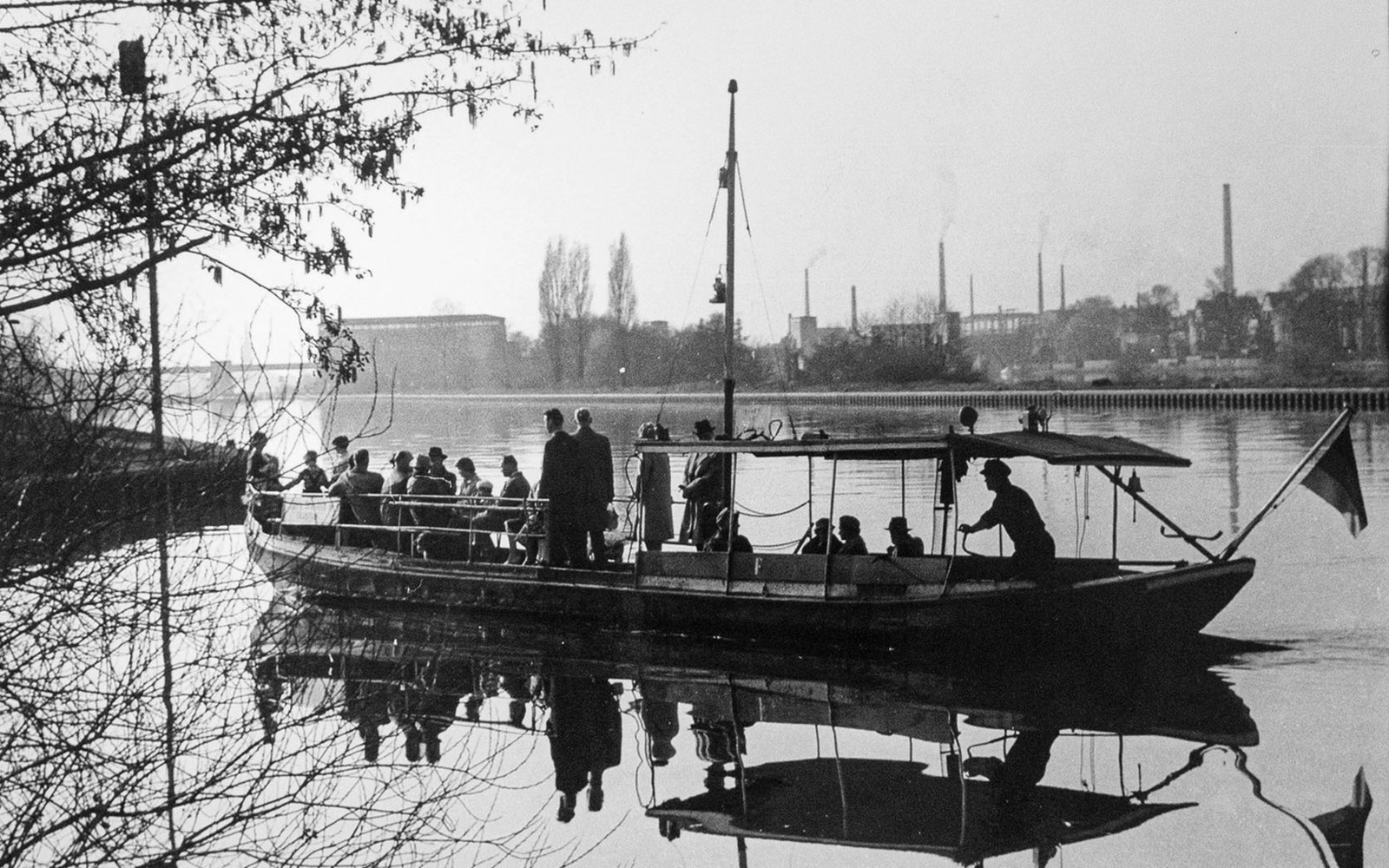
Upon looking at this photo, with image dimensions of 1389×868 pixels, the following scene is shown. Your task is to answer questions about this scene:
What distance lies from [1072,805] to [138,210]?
7.16 m

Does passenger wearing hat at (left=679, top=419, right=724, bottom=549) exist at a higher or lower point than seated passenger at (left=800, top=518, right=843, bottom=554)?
higher

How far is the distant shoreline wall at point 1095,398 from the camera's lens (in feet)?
245

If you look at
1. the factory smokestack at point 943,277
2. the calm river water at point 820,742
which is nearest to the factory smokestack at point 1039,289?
the factory smokestack at point 943,277

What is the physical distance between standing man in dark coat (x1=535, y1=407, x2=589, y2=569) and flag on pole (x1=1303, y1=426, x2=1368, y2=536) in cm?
811

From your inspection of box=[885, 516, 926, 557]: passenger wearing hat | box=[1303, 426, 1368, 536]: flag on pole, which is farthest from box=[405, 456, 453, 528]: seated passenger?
box=[1303, 426, 1368, 536]: flag on pole

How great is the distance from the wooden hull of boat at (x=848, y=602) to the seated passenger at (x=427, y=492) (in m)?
0.82

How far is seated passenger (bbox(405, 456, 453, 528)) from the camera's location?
20.1 metres

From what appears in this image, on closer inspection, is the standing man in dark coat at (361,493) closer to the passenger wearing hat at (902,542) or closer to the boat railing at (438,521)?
the boat railing at (438,521)

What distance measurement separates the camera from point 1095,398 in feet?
282

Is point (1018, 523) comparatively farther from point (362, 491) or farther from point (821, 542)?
point (362, 491)

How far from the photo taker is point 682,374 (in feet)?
364

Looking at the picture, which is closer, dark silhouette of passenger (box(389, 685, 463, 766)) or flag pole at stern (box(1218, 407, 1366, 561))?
dark silhouette of passenger (box(389, 685, 463, 766))

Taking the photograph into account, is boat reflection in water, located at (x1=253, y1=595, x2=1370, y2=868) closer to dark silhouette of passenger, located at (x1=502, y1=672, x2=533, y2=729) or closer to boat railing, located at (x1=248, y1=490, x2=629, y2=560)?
dark silhouette of passenger, located at (x1=502, y1=672, x2=533, y2=729)

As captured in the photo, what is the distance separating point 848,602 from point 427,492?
23.0ft
